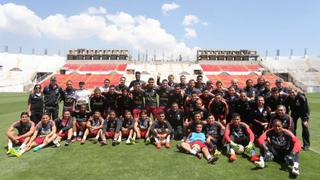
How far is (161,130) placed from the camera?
9.34 metres

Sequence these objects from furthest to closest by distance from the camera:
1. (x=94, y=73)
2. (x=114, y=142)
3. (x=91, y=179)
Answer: (x=94, y=73), (x=114, y=142), (x=91, y=179)

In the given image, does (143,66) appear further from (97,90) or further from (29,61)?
(97,90)

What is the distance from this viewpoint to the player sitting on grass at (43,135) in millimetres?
8448

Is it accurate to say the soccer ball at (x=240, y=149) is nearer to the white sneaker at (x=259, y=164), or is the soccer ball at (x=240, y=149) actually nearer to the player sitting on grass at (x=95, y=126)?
the white sneaker at (x=259, y=164)

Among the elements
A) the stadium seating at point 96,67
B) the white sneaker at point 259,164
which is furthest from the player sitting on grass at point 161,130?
the stadium seating at point 96,67

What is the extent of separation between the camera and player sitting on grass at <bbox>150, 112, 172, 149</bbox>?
898 cm

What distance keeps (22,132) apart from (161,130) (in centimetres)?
444

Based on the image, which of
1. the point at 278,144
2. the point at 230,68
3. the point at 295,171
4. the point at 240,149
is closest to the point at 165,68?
the point at 230,68

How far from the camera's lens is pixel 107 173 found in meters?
6.41

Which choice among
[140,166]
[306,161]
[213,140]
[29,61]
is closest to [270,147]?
[306,161]

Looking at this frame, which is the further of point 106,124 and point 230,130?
point 106,124

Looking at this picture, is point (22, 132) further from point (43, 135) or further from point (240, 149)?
point (240, 149)

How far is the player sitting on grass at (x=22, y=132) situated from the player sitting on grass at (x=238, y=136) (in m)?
5.95

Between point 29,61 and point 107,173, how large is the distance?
64.5 metres
